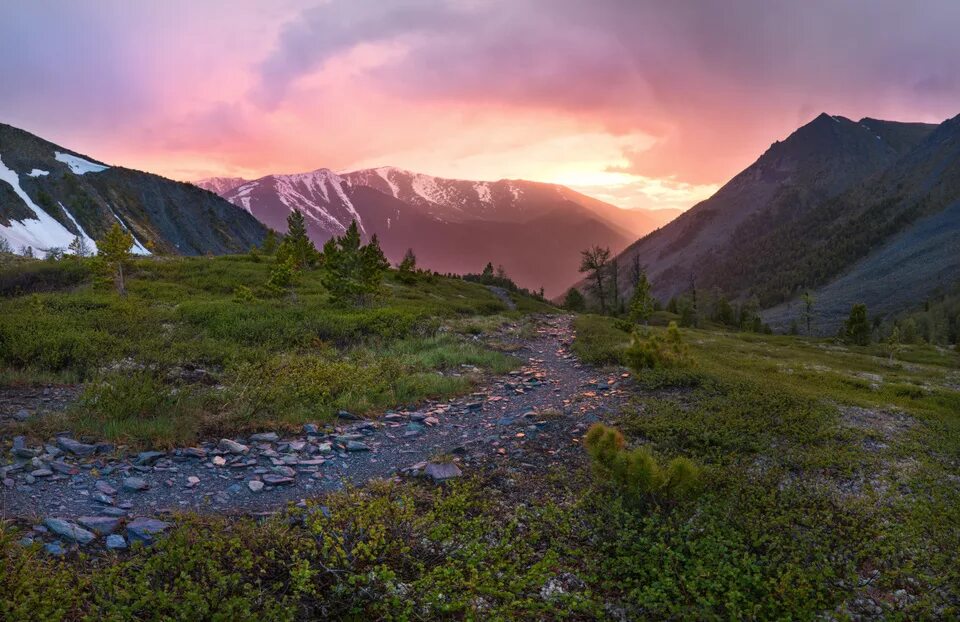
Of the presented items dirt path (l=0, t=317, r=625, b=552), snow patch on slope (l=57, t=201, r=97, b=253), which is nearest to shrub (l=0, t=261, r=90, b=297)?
dirt path (l=0, t=317, r=625, b=552)

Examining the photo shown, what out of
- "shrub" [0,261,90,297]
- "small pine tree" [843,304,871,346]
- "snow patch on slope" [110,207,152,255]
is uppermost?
"snow patch on slope" [110,207,152,255]

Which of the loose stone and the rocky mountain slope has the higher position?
the rocky mountain slope

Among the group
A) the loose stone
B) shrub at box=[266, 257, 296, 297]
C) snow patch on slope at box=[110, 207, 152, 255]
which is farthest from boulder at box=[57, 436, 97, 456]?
snow patch on slope at box=[110, 207, 152, 255]

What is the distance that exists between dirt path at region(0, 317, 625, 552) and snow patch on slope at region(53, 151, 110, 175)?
Result: 163 m

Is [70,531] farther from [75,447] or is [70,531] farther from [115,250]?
[115,250]

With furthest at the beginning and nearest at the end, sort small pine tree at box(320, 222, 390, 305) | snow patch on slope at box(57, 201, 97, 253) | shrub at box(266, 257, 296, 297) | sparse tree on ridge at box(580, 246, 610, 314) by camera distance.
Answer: snow patch on slope at box(57, 201, 97, 253), sparse tree on ridge at box(580, 246, 610, 314), shrub at box(266, 257, 296, 297), small pine tree at box(320, 222, 390, 305)

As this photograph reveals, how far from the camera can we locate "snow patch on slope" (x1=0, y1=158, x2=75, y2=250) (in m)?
90.8

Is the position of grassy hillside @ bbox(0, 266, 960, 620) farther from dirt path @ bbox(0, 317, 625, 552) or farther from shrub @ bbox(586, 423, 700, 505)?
dirt path @ bbox(0, 317, 625, 552)

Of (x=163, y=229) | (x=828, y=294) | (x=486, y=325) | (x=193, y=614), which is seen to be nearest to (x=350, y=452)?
(x=193, y=614)

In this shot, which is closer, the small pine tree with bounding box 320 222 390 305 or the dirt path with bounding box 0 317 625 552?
the dirt path with bounding box 0 317 625 552

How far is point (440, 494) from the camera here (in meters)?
7.63

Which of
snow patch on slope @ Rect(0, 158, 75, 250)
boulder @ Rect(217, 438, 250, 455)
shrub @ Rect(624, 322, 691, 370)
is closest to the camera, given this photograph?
boulder @ Rect(217, 438, 250, 455)

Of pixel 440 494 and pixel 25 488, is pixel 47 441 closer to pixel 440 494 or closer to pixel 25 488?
pixel 25 488

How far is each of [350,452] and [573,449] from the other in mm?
4669
